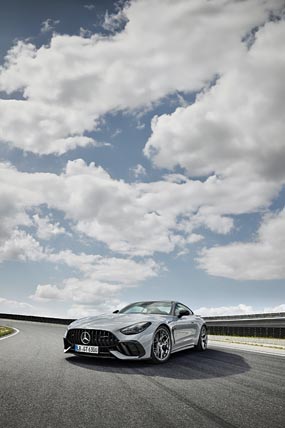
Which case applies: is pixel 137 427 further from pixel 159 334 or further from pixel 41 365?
pixel 159 334

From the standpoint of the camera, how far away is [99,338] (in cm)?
674

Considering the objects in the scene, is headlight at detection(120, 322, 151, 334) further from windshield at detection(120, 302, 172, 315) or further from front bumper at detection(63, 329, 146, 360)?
windshield at detection(120, 302, 172, 315)

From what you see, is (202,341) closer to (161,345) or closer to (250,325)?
(161,345)

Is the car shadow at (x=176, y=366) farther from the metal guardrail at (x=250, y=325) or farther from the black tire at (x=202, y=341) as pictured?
the metal guardrail at (x=250, y=325)

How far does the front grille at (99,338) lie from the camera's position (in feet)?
21.7

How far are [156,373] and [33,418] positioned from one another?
2.85 metres

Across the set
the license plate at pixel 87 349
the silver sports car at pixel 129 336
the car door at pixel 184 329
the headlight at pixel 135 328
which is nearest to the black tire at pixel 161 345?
the silver sports car at pixel 129 336

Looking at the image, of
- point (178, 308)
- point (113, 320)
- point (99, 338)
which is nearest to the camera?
point (99, 338)

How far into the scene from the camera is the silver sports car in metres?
6.62

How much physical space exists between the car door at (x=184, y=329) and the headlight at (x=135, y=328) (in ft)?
3.72

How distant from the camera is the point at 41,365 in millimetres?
6348

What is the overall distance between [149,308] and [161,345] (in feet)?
4.23

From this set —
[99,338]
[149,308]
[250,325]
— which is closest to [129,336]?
[99,338]

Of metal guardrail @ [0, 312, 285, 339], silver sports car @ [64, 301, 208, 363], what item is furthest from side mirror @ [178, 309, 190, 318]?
metal guardrail @ [0, 312, 285, 339]
